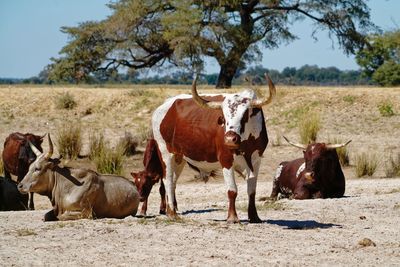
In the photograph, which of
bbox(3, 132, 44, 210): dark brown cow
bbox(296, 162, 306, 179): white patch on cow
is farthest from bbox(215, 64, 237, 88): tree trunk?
bbox(296, 162, 306, 179): white patch on cow

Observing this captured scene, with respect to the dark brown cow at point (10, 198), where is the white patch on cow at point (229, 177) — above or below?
above

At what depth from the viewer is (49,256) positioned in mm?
11242

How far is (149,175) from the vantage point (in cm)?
1602

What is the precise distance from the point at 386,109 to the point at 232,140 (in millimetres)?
18087

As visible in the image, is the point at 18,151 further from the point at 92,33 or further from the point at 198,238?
the point at 92,33

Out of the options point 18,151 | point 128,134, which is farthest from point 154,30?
point 18,151

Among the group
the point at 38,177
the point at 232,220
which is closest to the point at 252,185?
the point at 232,220

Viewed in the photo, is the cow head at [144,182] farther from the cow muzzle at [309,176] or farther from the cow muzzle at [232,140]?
the cow muzzle at [232,140]

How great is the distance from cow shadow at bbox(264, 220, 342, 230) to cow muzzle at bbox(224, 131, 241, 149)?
1.39 metres

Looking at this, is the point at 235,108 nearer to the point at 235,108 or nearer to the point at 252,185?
the point at 235,108

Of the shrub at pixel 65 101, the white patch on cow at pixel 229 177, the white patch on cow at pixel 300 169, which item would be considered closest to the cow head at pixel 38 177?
the white patch on cow at pixel 229 177

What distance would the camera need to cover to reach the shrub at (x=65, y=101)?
1272 inches

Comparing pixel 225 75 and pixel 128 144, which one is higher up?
pixel 225 75

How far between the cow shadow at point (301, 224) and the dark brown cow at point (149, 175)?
7.47 ft
